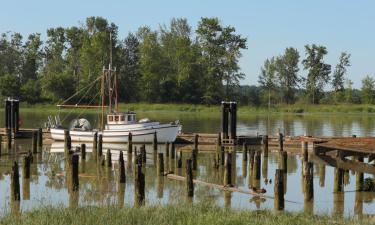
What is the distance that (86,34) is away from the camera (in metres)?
113

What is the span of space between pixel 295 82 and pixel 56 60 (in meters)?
51.9

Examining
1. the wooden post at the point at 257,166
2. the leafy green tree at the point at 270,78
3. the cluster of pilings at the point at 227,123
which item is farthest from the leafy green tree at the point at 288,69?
the wooden post at the point at 257,166

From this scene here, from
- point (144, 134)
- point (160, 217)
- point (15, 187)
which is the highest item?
point (144, 134)

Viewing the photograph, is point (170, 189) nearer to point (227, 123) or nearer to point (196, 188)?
point (196, 188)

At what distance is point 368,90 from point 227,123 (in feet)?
257

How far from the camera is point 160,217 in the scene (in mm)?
14516

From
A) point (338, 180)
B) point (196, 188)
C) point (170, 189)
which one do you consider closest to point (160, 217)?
point (196, 188)

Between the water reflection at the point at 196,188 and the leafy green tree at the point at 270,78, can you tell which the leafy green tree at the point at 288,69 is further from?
the water reflection at the point at 196,188

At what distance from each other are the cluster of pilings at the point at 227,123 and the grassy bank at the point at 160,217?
24020mm

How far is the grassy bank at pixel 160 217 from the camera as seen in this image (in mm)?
14133

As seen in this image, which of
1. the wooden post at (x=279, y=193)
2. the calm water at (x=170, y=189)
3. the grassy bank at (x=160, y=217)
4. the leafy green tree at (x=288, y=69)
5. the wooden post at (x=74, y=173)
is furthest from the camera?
the leafy green tree at (x=288, y=69)

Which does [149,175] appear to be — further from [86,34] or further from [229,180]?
[86,34]

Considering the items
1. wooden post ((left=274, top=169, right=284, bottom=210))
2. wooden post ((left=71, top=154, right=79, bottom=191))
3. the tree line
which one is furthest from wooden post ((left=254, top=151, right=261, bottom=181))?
the tree line

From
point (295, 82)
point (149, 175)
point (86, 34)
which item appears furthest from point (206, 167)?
point (295, 82)
